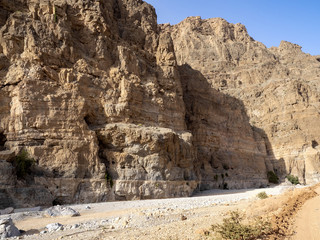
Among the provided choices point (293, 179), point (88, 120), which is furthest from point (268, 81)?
point (88, 120)

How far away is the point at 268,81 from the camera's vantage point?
233ft

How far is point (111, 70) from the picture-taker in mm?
31156

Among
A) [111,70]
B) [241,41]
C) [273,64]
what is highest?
[241,41]

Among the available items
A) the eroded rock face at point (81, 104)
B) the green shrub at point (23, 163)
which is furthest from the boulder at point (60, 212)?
the green shrub at point (23, 163)

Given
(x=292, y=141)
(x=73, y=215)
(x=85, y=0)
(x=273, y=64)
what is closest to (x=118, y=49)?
(x=85, y=0)

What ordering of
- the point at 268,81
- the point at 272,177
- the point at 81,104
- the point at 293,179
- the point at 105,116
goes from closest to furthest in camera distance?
the point at 81,104 < the point at 105,116 < the point at 293,179 < the point at 272,177 < the point at 268,81

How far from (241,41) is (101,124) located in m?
75.8

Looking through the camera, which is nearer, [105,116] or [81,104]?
[81,104]

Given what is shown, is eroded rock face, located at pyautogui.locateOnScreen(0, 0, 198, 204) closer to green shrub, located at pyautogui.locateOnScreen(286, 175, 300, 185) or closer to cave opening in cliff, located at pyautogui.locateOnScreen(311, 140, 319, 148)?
green shrub, located at pyautogui.locateOnScreen(286, 175, 300, 185)

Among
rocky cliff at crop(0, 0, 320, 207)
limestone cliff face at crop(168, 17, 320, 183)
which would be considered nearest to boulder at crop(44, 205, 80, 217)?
rocky cliff at crop(0, 0, 320, 207)

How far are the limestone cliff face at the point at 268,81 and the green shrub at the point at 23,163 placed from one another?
5034cm

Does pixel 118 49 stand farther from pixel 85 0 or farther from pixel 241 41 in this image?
pixel 241 41

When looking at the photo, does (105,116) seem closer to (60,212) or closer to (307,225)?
(60,212)

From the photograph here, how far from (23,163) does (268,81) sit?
65808 millimetres
